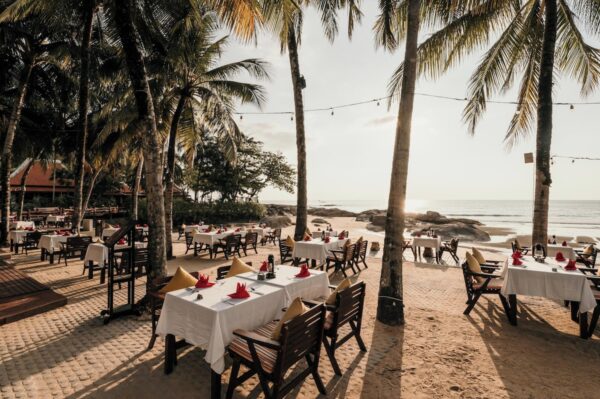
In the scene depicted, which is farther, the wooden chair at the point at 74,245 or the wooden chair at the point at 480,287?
the wooden chair at the point at 74,245

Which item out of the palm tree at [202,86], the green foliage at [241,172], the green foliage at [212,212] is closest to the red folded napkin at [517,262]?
the palm tree at [202,86]

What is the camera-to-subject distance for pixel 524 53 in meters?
9.09

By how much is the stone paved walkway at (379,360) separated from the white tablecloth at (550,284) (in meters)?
0.56

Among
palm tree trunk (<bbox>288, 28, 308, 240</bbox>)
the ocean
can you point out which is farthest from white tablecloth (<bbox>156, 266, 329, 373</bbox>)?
the ocean

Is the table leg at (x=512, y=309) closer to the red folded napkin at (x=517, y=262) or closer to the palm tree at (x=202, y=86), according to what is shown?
the red folded napkin at (x=517, y=262)

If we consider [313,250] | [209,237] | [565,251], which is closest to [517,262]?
[565,251]

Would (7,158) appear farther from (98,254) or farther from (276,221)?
(276,221)

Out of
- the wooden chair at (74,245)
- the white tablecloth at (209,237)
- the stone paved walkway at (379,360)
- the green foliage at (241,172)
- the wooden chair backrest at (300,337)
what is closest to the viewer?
the wooden chair backrest at (300,337)

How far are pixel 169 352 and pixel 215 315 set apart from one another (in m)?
0.96

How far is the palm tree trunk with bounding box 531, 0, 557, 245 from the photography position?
7016 millimetres

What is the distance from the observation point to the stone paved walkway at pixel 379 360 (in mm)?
3229

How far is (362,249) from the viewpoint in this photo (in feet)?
30.3

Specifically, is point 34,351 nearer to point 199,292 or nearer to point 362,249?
point 199,292

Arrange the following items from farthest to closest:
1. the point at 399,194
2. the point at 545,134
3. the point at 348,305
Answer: the point at 545,134 < the point at 399,194 < the point at 348,305
